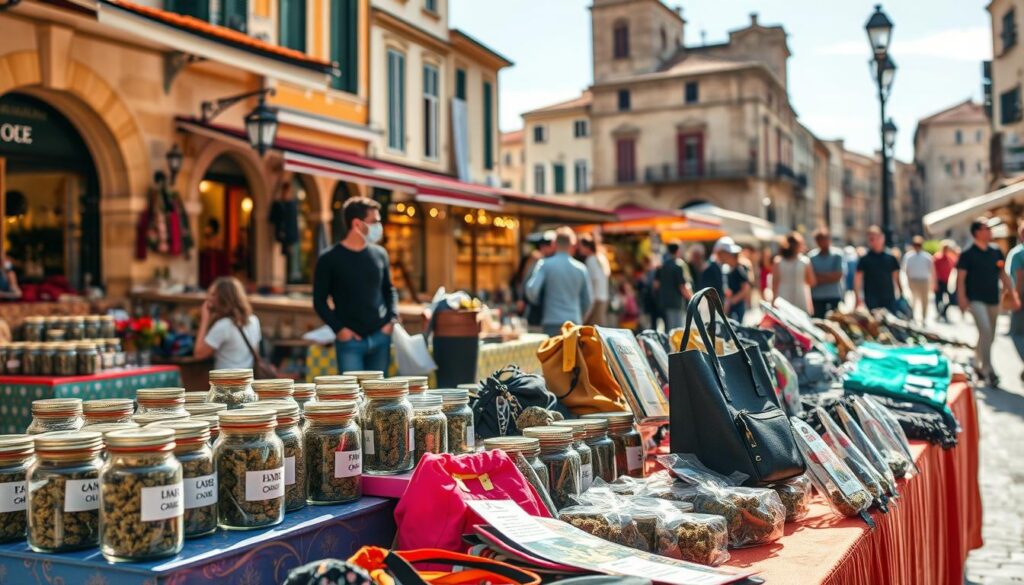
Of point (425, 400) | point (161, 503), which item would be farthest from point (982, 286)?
point (161, 503)

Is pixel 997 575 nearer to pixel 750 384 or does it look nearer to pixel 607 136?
pixel 750 384

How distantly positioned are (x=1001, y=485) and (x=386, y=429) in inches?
218

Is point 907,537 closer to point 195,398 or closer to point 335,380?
point 335,380

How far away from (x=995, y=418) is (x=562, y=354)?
706cm

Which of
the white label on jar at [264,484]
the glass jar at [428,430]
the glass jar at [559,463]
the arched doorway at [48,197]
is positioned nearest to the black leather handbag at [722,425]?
the glass jar at [559,463]

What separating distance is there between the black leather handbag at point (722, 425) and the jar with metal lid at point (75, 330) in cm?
544

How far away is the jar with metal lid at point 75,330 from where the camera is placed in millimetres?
6922

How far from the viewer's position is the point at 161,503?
6.21 feet

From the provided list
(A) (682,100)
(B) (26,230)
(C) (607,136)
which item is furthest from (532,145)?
(B) (26,230)

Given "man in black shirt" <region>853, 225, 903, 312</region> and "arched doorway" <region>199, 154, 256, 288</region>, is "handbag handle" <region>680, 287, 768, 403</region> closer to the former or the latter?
"man in black shirt" <region>853, 225, 903, 312</region>

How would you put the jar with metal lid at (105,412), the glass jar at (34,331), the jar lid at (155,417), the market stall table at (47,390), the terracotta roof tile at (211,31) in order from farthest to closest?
the terracotta roof tile at (211,31), the glass jar at (34,331), the market stall table at (47,390), the jar with metal lid at (105,412), the jar lid at (155,417)

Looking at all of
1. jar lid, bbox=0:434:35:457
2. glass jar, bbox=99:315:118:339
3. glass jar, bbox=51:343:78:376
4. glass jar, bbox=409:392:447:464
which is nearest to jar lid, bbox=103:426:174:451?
jar lid, bbox=0:434:35:457

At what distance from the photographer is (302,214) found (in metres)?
15.3

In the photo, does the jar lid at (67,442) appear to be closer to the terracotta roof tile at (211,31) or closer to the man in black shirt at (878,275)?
the terracotta roof tile at (211,31)
